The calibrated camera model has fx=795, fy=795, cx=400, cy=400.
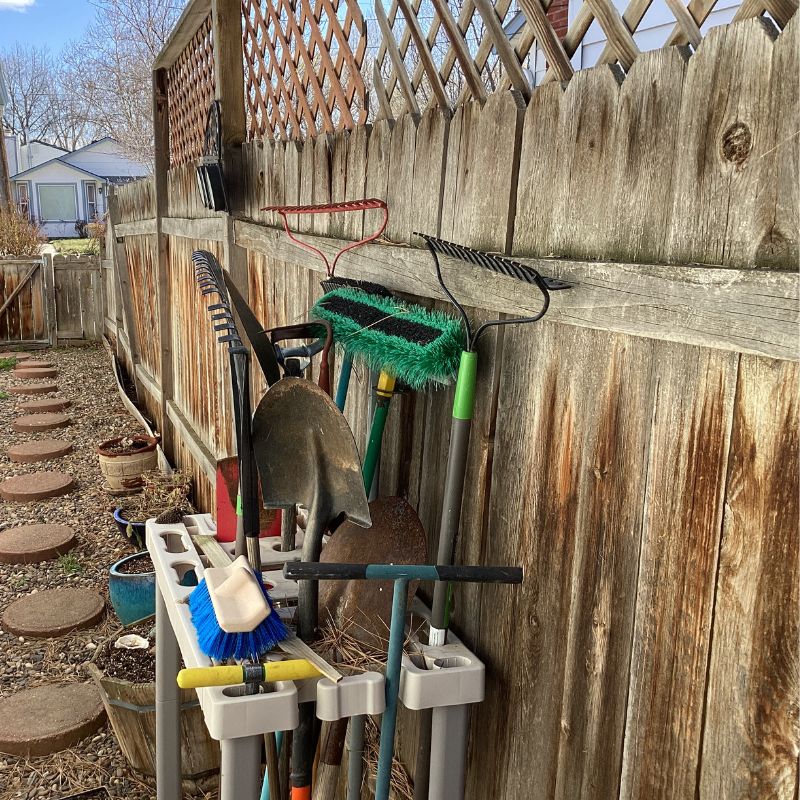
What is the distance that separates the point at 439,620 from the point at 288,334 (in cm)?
73

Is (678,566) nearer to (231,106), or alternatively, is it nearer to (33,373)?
(231,106)

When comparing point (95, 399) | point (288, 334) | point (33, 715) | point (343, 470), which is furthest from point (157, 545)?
point (95, 399)

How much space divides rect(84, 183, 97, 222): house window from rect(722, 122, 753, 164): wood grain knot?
1430 inches

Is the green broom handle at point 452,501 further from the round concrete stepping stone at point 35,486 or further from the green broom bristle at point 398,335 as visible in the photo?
the round concrete stepping stone at point 35,486

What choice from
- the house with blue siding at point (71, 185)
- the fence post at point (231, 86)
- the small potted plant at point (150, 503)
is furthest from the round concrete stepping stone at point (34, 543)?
the house with blue siding at point (71, 185)

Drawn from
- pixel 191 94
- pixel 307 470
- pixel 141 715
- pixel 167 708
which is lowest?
pixel 141 715

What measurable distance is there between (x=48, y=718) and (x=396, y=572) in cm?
213

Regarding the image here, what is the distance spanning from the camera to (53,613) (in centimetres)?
356

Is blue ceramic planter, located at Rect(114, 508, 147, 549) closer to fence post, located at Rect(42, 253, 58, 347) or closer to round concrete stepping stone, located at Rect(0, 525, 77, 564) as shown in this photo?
round concrete stepping stone, located at Rect(0, 525, 77, 564)

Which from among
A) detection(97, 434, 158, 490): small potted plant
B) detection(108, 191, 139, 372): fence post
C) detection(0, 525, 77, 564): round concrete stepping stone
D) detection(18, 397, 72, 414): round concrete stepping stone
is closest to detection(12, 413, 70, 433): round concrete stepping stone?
detection(18, 397, 72, 414): round concrete stepping stone

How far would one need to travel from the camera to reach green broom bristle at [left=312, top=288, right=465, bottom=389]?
4.66 ft

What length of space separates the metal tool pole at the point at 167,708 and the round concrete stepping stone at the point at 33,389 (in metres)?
6.64

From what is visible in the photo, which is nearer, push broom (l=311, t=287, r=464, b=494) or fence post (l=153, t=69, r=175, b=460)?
push broom (l=311, t=287, r=464, b=494)

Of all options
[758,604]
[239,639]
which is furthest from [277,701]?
[758,604]
